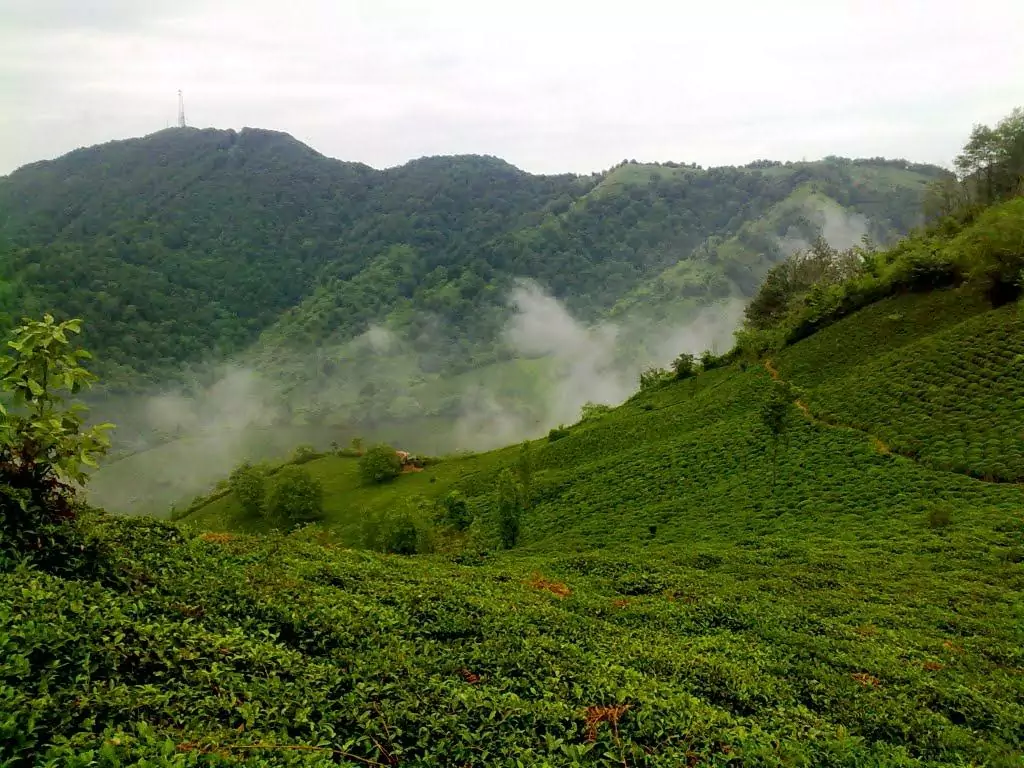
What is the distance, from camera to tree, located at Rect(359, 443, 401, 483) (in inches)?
3688

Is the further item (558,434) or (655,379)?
(655,379)

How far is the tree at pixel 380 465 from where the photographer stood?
9369cm

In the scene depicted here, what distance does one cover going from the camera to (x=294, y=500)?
8450cm

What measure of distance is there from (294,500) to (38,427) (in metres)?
82.4

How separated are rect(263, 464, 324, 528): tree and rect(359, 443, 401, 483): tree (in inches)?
325

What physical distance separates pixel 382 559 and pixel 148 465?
183 metres

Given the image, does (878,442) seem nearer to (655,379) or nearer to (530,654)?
(530,654)

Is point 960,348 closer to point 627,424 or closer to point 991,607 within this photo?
point 627,424

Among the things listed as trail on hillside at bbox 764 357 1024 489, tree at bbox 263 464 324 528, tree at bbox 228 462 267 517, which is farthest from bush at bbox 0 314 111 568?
tree at bbox 228 462 267 517

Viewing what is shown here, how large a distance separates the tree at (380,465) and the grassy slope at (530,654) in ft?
242

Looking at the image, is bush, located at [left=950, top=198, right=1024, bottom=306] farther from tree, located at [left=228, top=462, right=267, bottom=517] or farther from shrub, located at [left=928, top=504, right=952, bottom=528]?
tree, located at [left=228, top=462, right=267, bottom=517]

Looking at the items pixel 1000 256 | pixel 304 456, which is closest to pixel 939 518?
pixel 1000 256

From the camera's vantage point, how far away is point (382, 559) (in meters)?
15.3

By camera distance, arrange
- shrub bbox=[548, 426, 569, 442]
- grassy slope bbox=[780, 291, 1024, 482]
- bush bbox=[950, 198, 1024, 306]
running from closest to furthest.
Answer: grassy slope bbox=[780, 291, 1024, 482] → bush bbox=[950, 198, 1024, 306] → shrub bbox=[548, 426, 569, 442]
